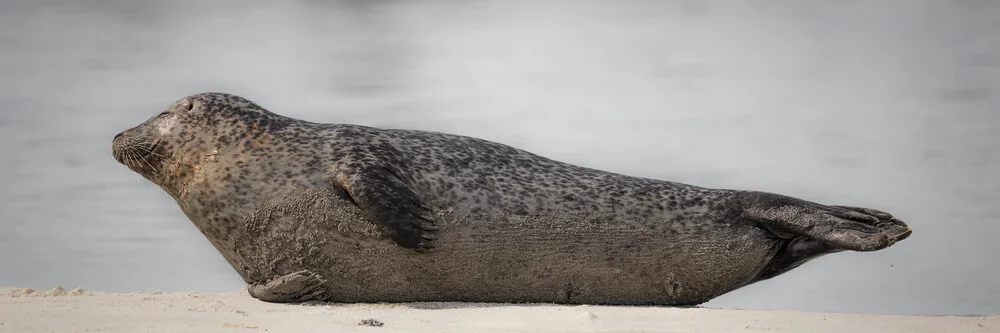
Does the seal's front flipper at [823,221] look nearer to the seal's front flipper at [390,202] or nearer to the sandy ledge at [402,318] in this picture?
the sandy ledge at [402,318]

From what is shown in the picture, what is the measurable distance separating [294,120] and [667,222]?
10.4ft

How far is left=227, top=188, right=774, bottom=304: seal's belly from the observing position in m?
8.09

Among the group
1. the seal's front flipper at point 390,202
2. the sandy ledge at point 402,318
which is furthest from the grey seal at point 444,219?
the sandy ledge at point 402,318

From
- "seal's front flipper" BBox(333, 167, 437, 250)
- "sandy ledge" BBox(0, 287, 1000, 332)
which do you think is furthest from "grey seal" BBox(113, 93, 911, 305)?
"sandy ledge" BBox(0, 287, 1000, 332)

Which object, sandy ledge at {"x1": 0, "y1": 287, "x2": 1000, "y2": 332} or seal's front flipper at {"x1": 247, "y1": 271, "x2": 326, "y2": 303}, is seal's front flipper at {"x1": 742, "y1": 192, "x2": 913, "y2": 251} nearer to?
sandy ledge at {"x1": 0, "y1": 287, "x2": 1000, "y2": 332}

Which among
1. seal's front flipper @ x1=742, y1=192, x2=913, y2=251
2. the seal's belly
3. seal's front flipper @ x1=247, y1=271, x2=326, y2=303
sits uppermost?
seal's front flipper @ x1=742, y1=192, x2=913, y2=251

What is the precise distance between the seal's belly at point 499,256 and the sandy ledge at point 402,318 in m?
0.23

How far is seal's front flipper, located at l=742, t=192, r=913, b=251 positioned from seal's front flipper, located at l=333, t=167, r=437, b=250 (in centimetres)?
282

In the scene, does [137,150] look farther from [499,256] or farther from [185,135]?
[499,256]

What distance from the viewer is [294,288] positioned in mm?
8125

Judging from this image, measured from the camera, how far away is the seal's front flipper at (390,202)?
7.75 m

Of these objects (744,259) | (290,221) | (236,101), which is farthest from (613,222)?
(236,101)

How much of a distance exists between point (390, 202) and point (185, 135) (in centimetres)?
202

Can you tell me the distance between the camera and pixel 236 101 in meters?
8.97
